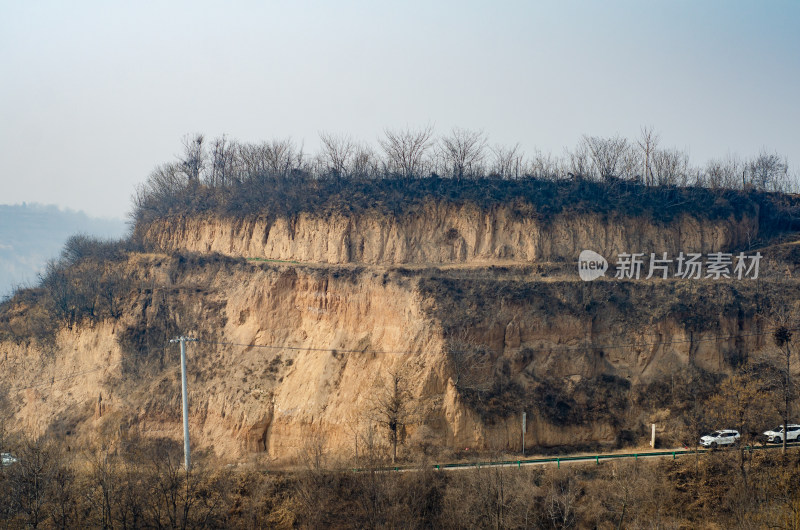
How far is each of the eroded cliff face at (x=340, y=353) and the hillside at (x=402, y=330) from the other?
101mm

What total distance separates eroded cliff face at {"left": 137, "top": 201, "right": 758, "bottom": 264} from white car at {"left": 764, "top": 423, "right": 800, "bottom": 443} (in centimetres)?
1238

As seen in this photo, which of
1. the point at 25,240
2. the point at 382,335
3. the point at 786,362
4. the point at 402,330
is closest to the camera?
the point at 786,362

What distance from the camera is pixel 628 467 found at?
28375mm

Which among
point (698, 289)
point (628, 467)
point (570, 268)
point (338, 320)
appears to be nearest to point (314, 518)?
point (338, 320)

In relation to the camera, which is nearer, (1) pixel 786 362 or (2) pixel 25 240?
(1) pixel 786 362

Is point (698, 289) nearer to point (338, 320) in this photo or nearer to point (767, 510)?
point (767, 510)

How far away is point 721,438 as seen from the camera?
1176 inches

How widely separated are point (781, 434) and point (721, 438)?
307cm

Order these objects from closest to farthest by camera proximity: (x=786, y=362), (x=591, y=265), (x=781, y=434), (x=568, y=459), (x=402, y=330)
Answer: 1. (x=568, y=459)
2. (x=781, y=434)
3. (x=786, y=362)
4. (x=402, y=330)
5. (x=591, y=265)

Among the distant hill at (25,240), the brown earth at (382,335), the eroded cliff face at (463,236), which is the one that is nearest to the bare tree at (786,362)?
the brown earth at (382,335)

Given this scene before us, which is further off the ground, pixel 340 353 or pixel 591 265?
pixel 591 265

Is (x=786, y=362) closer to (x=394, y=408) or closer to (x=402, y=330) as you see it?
(x=402, y=330)

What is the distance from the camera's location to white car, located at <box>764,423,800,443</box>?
99.7 feet

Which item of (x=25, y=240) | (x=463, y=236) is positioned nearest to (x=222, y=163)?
(x=463, y=236)
